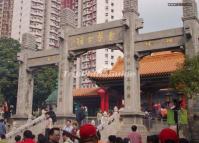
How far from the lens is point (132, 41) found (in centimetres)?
1891

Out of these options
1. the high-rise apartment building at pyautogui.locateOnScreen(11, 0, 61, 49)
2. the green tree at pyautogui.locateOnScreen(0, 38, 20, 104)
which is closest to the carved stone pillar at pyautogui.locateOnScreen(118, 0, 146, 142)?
the green tree at pyautogui.locateOnScreen(0, 38, 20, 104)

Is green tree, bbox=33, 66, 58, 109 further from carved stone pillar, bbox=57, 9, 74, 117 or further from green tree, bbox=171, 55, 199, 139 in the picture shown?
green tree, bbox=171, 55, 199, 139

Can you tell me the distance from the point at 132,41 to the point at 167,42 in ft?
6.64

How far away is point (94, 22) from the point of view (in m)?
70.6

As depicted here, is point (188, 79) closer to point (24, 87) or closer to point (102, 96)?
point (24, 87)

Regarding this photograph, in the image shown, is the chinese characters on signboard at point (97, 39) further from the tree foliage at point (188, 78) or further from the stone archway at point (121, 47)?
the tree foliage at point (188, 78)

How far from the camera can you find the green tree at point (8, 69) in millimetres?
41531

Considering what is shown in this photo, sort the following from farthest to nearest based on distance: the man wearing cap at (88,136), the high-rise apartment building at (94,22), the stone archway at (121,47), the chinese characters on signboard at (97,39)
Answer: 1. the high-rise apartment building at (94,22)
2. the chinese characters on signboard at (97,39)
3. the stone archway at (121,47)
4. the man wearing cap at (88,136)

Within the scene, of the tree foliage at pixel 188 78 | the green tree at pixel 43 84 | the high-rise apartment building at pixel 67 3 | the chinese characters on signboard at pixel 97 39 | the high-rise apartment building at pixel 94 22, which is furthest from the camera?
the high-rise apartment building at pixel 67 3

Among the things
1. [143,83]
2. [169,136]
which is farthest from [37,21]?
[169,136]

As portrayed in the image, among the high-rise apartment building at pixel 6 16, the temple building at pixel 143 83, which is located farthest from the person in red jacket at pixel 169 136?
the high-rise apartment building at pixel 6 16

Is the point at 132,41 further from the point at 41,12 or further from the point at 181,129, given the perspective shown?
the point at 41,12

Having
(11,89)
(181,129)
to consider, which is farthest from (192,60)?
(11,89)

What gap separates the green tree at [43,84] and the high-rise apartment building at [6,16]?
34.1 meters
